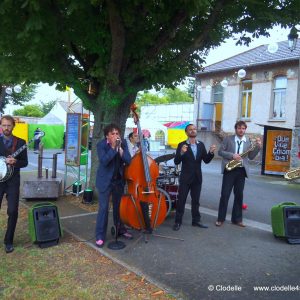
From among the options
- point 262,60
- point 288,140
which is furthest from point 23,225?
point 262,60

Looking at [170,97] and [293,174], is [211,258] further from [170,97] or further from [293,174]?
[170,97]

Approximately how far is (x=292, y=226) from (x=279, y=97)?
17.9 meters

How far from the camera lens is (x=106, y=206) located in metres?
5.48

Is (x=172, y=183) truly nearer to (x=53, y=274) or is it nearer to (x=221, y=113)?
(x=53, y=274)

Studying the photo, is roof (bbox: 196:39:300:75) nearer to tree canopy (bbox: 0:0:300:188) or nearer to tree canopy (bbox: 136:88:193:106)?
tree canopy (bbox: 0:0:300:188)

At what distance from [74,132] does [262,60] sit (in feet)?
55.9

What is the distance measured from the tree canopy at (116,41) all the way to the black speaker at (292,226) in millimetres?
3637

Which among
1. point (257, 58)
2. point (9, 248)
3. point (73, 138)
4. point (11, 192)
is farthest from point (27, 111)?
point (9, 248)

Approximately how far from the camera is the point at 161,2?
21.5 ft

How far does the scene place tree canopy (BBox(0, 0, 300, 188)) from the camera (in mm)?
6738

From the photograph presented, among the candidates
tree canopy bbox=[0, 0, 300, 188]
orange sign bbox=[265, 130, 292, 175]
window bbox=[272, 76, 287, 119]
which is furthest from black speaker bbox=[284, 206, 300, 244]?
window bbox=[272, 76, 287, 119]

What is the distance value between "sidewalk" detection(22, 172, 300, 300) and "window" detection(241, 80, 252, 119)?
18669 millimetres

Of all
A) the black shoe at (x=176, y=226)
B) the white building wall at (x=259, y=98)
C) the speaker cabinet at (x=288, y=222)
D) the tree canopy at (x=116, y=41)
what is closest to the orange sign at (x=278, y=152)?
the white building wall at (x=259, y=98)

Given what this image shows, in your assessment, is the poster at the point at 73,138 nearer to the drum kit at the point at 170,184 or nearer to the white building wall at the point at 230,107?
the drum kit at the point at 170,184
